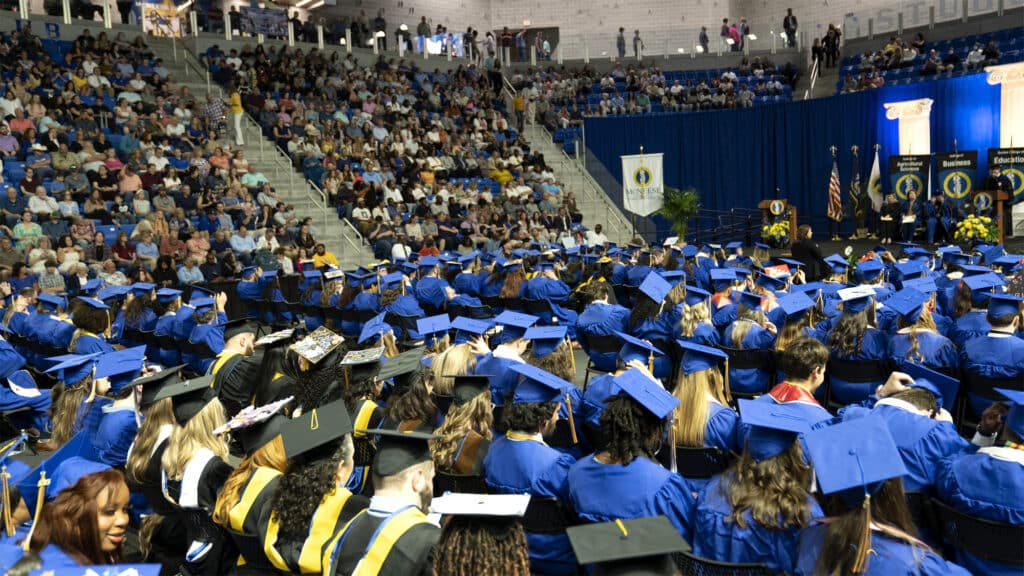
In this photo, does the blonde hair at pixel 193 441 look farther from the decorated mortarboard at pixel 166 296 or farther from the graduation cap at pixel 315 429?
the decorated mortarboard at pixel 166 296

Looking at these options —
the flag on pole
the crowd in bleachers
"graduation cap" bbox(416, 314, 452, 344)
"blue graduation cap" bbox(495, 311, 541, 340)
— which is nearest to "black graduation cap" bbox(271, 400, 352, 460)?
"blue graduation cap" bbox(495, 311, 541, 340)

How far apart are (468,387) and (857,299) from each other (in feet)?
10.3

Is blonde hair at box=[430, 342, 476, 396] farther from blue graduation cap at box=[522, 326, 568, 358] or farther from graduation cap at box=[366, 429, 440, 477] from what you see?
graduation cap at box=[366, 429, 440, 477]

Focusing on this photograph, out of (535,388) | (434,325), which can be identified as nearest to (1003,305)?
(535,388)

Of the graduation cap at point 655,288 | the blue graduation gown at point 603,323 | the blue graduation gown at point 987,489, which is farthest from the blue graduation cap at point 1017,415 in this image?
the blue graduation gown at point 603,323

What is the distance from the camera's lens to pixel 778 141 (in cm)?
2227

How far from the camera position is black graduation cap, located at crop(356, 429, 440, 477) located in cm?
259

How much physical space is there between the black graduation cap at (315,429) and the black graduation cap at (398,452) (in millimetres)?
225

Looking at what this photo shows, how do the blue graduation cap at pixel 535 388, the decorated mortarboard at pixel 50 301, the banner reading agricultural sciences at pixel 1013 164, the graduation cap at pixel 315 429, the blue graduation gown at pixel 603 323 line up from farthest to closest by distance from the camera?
the banner reading agricultural sciences at pixel 1013 164 → the decorated mortarboard at pixel 50 301 → the blue graduation gown at pixel 603 323 → the blue graduation cap at pixel 535 388 → the graduation cap at pixel 315 429

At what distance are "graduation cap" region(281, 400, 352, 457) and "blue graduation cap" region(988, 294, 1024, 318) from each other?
3.99m

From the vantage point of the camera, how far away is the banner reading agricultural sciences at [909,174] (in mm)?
18000

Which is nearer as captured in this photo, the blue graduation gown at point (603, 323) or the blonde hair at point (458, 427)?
the blonde hair at point (458, 427)

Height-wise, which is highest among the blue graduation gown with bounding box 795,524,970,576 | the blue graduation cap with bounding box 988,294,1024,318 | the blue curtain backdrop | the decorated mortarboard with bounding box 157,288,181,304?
the blue curtain backdrop

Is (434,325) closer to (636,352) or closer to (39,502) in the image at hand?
(636,352)
